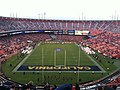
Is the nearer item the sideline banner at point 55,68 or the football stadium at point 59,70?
the football stadium at point 59,70

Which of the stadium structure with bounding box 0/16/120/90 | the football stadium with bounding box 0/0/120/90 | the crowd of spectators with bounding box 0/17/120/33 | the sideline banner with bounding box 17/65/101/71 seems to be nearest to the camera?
the football stadium with bounding box 0/0/120/90

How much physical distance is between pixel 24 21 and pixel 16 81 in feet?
236

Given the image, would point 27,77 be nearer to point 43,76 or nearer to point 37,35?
point 43,76

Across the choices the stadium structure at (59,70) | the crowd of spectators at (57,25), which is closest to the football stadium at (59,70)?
the stadium structure at (59,70)

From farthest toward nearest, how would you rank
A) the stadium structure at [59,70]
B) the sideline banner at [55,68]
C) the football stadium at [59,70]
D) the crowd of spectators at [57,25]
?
the crowd of spectators at [57,25], the sideline banner at [55,68], the stadium structure at [59,70], the football stadium at [59,70]

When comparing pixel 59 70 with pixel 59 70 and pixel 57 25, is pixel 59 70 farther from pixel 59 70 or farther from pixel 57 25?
pixel 57 25

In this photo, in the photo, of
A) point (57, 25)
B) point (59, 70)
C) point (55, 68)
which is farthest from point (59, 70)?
point (57, 25)

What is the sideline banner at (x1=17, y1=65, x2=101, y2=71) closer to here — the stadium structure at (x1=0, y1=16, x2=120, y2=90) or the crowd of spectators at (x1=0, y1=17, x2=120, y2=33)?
the stadium structure at (x1=0, y1=16, x2=120, y2=90)

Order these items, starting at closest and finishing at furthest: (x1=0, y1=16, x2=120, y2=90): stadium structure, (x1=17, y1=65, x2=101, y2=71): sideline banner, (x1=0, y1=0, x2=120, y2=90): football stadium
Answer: (x1=0, y1=0, x2=120, y2=90): football stadium
(x1=0, y1=16, x2=120, y2=90): stadium structure
(x1=17, y1=65, x2=101, y2=71): sideline banner

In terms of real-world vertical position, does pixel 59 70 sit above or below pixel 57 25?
below

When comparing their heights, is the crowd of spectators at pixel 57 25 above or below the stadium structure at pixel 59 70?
above

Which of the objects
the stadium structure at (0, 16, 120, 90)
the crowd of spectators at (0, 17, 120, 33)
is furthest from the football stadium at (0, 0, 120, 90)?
the crowd of spectators at (0, 17, 120, 33)

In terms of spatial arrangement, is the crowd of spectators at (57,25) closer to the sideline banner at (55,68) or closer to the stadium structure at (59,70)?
the stadium structure at (59,70)

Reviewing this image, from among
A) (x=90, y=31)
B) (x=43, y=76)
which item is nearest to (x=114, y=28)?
(x=90, y=31)
